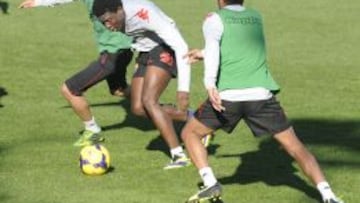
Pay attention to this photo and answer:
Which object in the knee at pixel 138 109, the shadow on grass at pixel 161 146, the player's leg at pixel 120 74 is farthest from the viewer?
the player's leg at pixel 120 74

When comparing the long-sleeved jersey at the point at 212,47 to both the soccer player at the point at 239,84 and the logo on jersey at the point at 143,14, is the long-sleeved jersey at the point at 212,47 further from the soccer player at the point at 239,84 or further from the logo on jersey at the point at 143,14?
the logo on jersey at the point at 143,14

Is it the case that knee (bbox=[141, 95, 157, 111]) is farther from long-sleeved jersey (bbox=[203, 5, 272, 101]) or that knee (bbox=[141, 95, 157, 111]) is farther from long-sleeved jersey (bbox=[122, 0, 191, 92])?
long-sleeved jersey (bbox=[203, 5, 272, 101])

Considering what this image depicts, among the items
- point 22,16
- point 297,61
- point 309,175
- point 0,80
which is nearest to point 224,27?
point 309,175

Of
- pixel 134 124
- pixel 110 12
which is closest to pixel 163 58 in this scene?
pixel 110 12

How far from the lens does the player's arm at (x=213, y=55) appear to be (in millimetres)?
7399

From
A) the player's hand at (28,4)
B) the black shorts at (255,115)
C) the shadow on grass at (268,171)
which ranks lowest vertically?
the shadow on grass at (268,171)

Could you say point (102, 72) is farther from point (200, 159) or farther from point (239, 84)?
point (239, 84)

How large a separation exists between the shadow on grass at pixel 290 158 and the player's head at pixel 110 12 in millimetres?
1789

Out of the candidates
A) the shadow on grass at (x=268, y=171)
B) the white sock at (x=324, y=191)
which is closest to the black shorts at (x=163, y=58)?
the shadow on grass at (x=268, y=171)

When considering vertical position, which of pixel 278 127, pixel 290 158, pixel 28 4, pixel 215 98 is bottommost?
pixel 290 158

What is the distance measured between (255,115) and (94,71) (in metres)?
3.21

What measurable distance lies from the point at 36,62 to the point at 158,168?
22.7ft

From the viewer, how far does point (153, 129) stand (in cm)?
1105

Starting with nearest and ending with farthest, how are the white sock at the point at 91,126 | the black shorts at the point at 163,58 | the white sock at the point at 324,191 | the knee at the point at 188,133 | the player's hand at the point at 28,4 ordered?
the white sock at the point at 324,191
the knee at the point at 188,133
the black shorts at the point at 163,58
the player's hand at the point at 28,4
the white sock at the point at 91,126
